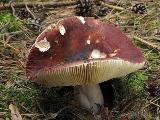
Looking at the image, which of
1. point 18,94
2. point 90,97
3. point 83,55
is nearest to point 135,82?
point 90,97

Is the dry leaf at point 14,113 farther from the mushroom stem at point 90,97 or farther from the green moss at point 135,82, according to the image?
the green moss at point 135,82

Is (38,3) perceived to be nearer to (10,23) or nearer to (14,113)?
(10,23)

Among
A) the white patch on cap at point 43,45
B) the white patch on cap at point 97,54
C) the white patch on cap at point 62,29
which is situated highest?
the white patch on cap at point 62,29

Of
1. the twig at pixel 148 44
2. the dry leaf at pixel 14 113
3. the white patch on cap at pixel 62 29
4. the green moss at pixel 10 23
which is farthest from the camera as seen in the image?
the green moss at pixel 10 23

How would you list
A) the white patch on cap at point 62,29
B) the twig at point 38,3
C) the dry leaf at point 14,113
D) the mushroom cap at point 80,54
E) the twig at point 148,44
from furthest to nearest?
the twig at point 38,3 → the twig at point 148,44 → the white patch on cap at point 62,29 → the dry leaf at point 14,113 → the mushroom cap at point 80,54

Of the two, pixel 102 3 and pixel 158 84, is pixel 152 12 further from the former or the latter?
pixel 158 84

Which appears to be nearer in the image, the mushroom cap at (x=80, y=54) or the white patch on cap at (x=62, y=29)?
the mushroom cap at (x=80, y=54)

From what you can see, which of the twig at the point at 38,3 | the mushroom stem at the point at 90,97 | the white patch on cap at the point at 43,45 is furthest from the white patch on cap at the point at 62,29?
the twig at the point at 38,3

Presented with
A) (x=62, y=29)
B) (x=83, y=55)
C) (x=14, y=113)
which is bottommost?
(x=14, y=113)

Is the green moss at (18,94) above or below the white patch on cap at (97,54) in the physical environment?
below
